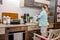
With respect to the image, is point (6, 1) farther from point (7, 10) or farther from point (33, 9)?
point (33, 9)

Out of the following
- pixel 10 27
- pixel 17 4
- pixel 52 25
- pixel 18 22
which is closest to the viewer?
pixel 10 27

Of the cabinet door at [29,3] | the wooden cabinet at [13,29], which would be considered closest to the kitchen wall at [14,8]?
the cabinet door at [29,3]

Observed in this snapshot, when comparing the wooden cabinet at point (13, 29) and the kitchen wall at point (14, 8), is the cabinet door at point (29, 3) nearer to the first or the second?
the kitchen wall at point (14, 8)

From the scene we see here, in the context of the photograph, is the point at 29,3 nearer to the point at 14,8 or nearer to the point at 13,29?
the point at 14,8

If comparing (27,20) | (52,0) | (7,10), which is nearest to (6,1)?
(7,10)

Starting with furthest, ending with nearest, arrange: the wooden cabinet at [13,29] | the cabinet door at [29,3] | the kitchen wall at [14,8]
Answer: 1. the cabinet door at [29,3]
2. the kitchen wall at [14,8]
3. the wooden cabinet at [13,29]

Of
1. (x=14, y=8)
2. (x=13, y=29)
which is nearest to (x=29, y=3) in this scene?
(x=14, y=8)

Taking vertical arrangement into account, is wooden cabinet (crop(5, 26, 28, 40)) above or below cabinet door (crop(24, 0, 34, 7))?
below

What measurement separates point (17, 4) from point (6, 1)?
1.25 feet

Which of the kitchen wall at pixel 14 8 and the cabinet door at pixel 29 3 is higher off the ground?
the cabinet door at pixel 29 3

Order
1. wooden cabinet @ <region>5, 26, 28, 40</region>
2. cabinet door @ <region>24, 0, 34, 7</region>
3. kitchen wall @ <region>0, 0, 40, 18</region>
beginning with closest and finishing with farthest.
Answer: wooden cabinet @ <region>5, 26, 28, 40</region> → kitchen wall @ <region>0, 0, 40, 18</region> → cabinet door @ <region>24, 0, 34, 7</region>

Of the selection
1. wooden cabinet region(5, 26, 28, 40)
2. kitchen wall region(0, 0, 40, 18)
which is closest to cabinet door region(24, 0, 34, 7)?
kitchen wall region(0, 0, 40, 18)

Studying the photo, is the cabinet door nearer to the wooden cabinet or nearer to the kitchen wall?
the kitchen wall

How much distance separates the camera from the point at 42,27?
362cm
